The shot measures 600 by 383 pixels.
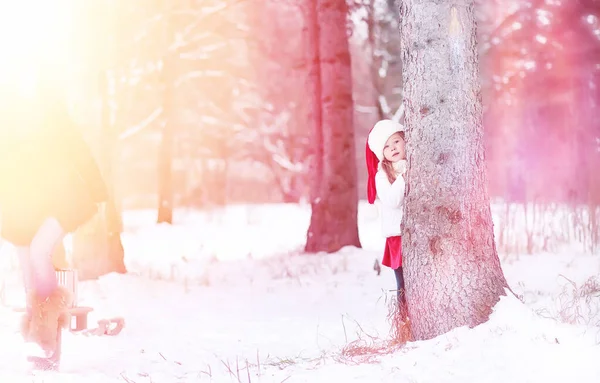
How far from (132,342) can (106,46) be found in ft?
18.2

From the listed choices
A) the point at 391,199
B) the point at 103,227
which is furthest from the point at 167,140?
the point at 391,199

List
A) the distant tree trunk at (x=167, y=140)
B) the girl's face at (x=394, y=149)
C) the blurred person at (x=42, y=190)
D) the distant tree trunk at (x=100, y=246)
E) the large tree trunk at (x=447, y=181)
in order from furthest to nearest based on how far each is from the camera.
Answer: the distant tree trunk at (x=167, y=140) < the distant tree trunk at (x=100, y=246) < the girl's face at (x=394, y=149) < the blurred person at (x=42, y=190) < the large tree trunk at (x=447, y=181)

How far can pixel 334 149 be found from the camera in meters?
11.3

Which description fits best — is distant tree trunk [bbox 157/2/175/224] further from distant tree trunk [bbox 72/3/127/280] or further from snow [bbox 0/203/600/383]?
distant tree trunk [bbox 72/3/127/280]

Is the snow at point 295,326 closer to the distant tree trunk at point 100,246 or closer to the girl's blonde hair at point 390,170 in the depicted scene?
the distant tree trunk at point 100,246

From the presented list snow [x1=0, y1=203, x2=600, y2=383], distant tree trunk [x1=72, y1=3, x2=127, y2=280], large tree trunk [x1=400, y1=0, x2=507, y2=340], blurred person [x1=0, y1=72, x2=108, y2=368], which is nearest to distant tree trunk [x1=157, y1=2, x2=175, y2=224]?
snow [x1=0, y1=203, x2=600, y2=383]

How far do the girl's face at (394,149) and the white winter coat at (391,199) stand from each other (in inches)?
1.9

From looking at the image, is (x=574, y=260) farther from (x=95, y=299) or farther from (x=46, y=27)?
(x=46, y=27)

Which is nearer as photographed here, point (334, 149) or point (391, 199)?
point (391, 199)

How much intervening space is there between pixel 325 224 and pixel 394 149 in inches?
240

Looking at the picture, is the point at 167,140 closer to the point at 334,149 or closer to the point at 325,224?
the point at 334,149

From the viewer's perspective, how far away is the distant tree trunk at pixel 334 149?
11180 millimetres

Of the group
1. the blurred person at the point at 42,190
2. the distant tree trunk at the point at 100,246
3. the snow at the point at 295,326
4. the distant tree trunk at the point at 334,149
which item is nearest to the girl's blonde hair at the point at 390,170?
the snow at the point at 295,326

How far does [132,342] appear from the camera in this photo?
20.0 ft
